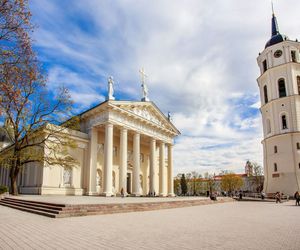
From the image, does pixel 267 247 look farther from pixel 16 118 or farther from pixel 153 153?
pixel 153 153

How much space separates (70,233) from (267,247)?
18.2ft

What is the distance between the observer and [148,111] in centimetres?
3775

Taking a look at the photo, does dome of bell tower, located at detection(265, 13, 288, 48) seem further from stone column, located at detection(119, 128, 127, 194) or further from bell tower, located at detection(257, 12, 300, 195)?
stone column, located at detection(119, 128, 127, 194)

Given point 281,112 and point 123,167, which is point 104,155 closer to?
point 123,167

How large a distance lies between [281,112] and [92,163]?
104 feet

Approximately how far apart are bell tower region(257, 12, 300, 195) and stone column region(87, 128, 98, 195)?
1110 inches

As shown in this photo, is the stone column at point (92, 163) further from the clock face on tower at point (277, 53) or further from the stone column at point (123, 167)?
the clock face on tower at point (277, 53)

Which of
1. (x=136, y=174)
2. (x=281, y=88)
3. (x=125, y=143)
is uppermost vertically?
(x=281, y=88)

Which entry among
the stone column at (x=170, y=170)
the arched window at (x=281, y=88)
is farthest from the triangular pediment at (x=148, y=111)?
the arched window at (x=281, y=88)

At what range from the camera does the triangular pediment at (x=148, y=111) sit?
107ft

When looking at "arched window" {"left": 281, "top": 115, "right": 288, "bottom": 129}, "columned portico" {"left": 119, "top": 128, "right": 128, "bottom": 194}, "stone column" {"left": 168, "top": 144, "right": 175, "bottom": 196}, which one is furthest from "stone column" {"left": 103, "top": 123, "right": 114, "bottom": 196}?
"arched window" {"left": 281, "top": 115, "right": 288, "bottom": 129}

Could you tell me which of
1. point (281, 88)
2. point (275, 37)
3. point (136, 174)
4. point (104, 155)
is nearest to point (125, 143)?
point (104, 155)

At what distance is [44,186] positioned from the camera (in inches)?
1064

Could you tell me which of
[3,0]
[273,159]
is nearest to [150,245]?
[3,0]
